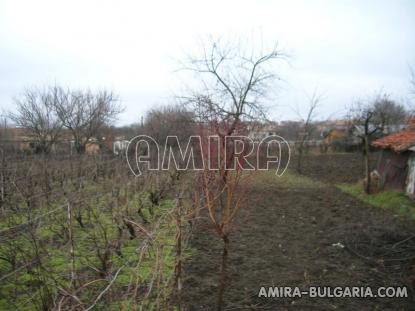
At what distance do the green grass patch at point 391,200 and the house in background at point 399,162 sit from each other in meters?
0.43

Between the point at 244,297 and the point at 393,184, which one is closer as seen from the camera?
the point at 244,297

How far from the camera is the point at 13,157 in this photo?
30.6ft

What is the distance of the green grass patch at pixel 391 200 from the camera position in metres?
8.55

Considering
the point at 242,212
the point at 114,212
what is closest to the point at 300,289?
the point at 114,212

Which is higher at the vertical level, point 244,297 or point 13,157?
point 13,157

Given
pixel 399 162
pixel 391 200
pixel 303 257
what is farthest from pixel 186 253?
pixel 399 162

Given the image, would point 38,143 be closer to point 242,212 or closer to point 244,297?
point 242,212

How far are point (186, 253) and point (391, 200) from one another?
23.5 feet

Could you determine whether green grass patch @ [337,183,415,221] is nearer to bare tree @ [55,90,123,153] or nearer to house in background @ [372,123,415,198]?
house in background @ [372,123,415,198]

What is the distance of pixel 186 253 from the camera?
5.38 m

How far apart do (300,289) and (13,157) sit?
849 cm

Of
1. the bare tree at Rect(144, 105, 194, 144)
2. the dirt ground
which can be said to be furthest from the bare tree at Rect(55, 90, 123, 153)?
the dirt ground

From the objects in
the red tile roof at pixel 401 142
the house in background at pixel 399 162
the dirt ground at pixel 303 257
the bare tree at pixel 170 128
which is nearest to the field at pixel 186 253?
the dirt ground at pixel 303 257

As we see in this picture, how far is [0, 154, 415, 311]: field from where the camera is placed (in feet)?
11.3
